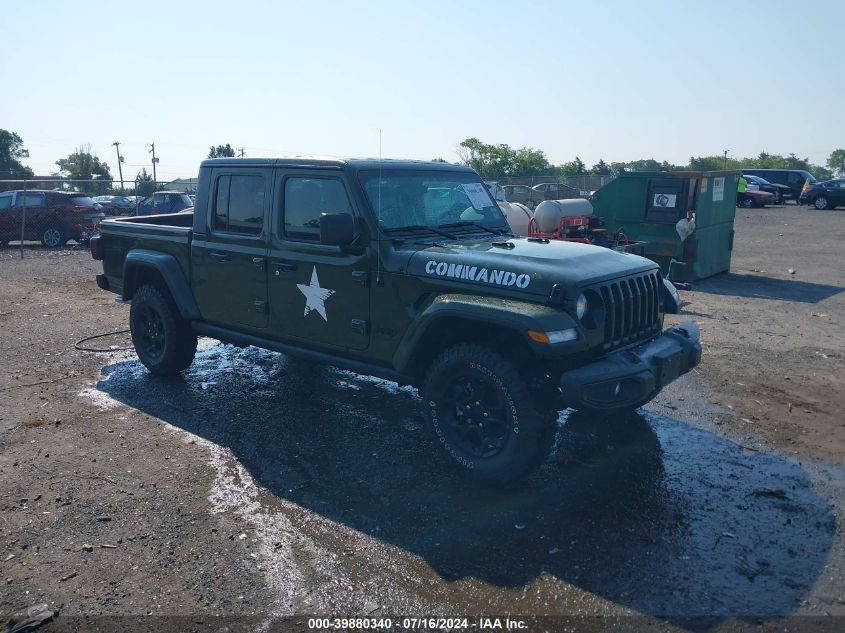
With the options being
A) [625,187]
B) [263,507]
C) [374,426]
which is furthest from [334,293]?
[625,187]

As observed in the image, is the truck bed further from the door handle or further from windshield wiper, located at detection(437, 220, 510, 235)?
windshield wiper, located at detection(437, 220, 510, 235)

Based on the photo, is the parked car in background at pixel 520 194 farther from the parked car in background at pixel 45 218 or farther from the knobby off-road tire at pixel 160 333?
the knobby off-road tire at pixel 160 333

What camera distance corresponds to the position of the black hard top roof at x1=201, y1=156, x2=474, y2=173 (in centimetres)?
536

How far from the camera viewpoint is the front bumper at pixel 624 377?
4203 mm

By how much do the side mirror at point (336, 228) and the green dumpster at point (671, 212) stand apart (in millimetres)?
8578

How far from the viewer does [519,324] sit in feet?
13.8

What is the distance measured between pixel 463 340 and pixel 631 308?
43.9 inches

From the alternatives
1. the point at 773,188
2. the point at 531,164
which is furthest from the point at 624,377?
the point at 531,164

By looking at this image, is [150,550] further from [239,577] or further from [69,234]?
[69,234]

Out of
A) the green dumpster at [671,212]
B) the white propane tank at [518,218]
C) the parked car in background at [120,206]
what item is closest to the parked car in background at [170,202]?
the white propane tank at [518,218]

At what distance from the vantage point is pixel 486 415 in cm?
460

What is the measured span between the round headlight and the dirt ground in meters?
1.15

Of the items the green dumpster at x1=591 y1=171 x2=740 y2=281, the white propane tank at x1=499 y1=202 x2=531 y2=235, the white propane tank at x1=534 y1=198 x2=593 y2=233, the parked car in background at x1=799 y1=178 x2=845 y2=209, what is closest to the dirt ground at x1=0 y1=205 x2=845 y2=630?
the white propane tank at x1=534 y1=198 x2=593 y2=233

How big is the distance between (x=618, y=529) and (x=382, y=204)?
2677mm
